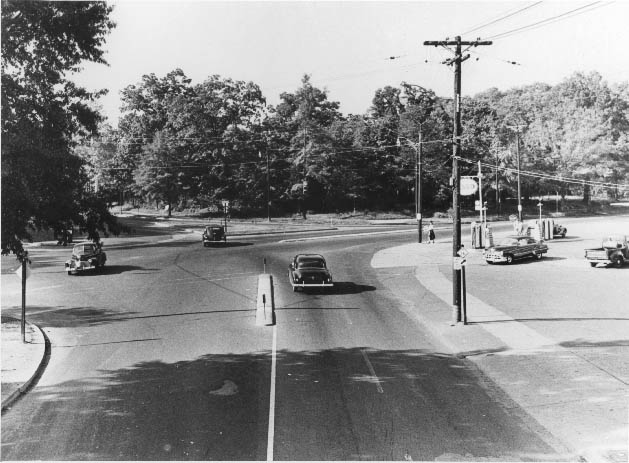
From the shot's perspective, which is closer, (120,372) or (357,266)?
(120,372)

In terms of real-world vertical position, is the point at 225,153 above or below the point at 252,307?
above

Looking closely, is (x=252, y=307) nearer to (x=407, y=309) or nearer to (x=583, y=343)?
(x=407, y=309)

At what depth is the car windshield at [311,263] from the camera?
24812 millimetres

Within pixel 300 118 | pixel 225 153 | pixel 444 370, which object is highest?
pixel 300 118

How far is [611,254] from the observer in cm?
3067

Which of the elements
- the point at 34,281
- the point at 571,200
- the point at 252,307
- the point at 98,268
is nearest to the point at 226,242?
the point at 98,268

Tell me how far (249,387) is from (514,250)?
24533 mm

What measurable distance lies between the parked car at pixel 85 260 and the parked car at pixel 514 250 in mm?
22183

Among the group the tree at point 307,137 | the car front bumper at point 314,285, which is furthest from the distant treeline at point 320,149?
the car front bumper at point 314,285

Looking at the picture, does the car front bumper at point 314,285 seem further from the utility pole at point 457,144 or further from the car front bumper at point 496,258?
the car front bumper at point 496,258

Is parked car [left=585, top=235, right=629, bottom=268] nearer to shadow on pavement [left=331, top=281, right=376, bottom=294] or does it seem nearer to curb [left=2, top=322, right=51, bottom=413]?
shadow on pavement [left=331, top=281, right=376, bottom=294]

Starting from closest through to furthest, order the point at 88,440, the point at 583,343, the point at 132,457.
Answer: the point at 132,457 → the point at 88,440 → the point at 583,343

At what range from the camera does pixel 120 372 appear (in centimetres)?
1390

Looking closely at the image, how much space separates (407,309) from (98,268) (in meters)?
17.8
